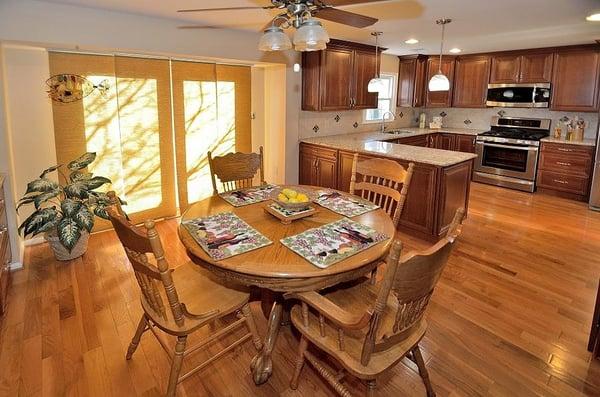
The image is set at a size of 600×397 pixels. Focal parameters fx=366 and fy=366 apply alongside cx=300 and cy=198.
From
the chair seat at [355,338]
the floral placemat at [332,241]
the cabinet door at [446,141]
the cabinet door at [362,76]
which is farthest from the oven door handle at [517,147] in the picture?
the chair seat at [355,338]

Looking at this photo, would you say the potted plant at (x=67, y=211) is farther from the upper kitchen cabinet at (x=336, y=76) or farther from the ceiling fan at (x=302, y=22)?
the upper kitchen cabinet at (x=336, y=76)

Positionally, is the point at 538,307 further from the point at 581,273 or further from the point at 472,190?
the point at 472,190

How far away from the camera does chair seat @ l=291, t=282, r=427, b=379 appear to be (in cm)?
145

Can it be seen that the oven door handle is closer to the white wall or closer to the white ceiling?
the white ceiling

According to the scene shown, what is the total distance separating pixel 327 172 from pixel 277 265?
3.19 m

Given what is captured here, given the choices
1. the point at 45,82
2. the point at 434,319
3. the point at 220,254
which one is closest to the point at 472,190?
the point at 434,319

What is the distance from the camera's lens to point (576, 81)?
526 centimetres

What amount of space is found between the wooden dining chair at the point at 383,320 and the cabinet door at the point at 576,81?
5.21 m

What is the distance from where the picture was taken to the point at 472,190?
579 centimetres

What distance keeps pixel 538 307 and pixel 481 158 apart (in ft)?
13.4

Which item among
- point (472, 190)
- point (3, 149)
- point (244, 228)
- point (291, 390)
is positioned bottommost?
point (291, 390)

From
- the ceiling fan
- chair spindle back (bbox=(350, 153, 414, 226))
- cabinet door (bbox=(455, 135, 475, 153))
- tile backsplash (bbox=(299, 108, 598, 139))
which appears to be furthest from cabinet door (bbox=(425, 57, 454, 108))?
the ceiling fan

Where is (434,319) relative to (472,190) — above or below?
below

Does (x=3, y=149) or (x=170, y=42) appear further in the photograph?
(x=170, y=42)
